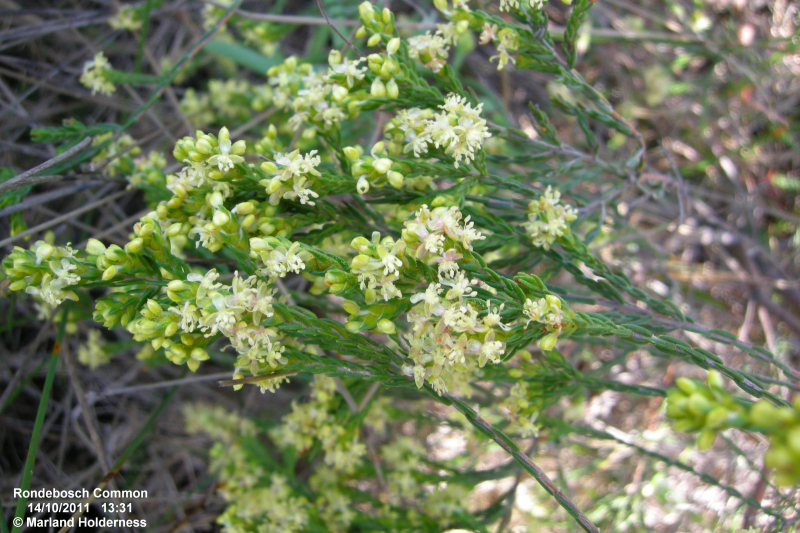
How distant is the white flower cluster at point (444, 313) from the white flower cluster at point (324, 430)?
0.90m

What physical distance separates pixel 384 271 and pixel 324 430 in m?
1.15

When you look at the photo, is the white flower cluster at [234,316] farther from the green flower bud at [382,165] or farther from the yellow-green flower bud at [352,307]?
the green flower bud at [382,165]

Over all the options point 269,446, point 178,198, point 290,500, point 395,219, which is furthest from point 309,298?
point 269,446

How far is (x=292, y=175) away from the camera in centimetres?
154

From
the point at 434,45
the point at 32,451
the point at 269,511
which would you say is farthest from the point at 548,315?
the point at 32,451

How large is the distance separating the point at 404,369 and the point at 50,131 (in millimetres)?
1879

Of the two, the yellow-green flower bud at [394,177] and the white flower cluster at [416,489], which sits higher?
the yellow-green flower bud at [394,177]

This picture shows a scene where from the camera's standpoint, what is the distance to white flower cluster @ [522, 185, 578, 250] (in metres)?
1.71

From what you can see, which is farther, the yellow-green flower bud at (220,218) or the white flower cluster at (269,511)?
the white flower cluster at (269,511)

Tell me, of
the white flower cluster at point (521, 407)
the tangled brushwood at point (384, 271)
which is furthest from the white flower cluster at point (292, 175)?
the white flower cluster at point (521, 407)

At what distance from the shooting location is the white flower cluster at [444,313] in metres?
1.34

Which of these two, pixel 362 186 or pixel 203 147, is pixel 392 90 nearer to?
pixel 362 186

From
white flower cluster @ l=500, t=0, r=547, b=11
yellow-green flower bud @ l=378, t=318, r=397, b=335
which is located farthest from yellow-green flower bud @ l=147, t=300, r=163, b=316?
white flower cluster @ l=500, t=0, r=547, b=11

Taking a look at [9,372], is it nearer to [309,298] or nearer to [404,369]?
[309,298]
